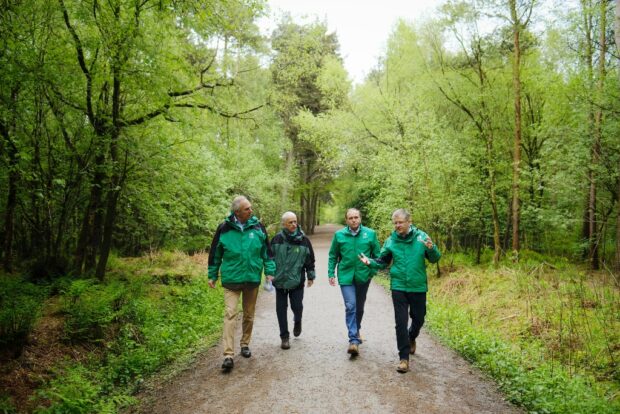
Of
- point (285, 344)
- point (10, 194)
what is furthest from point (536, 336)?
point (10, 194)

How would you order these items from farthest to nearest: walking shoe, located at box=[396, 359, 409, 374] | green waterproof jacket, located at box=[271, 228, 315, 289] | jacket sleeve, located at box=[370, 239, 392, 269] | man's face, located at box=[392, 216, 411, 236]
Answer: green waterproof jacket, located at box=[271, 228, 315, 289], jacket sleeve, located at box=[370, 239, 392, 269], man's face, located at box=[392, 216, 411, 236], walking shoe, located at box=[396, 359, 409, 374]

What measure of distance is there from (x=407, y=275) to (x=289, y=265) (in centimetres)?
188

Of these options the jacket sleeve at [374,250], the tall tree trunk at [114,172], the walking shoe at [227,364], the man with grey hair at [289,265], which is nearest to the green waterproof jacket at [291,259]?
the man with grey hair at [289,265]

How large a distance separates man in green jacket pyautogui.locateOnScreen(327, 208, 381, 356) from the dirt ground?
598mm

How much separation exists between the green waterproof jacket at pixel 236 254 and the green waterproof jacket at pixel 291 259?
494 mm

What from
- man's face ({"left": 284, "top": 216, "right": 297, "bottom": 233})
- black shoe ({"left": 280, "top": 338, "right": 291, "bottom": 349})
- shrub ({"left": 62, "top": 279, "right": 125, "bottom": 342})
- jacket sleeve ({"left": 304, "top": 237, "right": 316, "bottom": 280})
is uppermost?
man's face ({"left": 284, "top": 216, "right": 297, "bottom": 233})

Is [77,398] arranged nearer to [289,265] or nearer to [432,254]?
[289,265]

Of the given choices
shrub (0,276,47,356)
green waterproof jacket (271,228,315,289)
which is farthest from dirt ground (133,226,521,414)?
shrub (0,276,47,356)

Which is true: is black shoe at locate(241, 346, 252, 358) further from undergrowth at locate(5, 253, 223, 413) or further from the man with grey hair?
undergrowth at locate(5, 253, 223, 413)

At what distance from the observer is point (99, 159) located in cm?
782

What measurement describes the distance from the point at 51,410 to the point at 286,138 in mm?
25306

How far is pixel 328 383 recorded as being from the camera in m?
4.62

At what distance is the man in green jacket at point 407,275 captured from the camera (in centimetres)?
501

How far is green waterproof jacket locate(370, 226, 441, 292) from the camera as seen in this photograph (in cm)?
Result: 507
